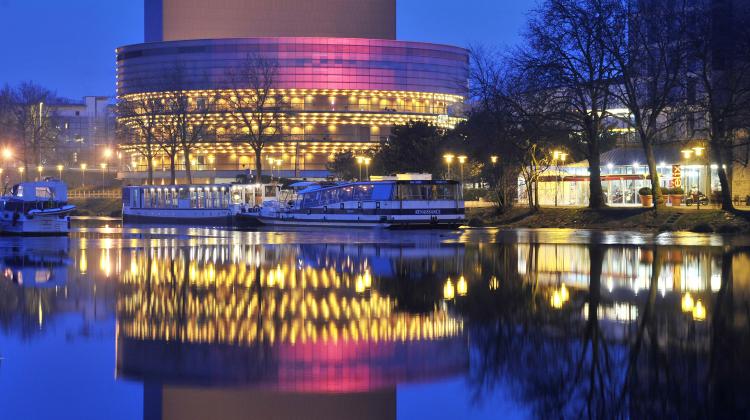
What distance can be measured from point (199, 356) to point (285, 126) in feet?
500

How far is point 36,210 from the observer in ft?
210

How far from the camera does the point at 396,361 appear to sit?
50.0 feet

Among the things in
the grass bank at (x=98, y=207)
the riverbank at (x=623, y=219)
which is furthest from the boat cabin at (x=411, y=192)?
the grass bank at (x=98, y=207)

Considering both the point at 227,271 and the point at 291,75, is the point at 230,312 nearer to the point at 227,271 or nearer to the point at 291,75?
the point at 227,271

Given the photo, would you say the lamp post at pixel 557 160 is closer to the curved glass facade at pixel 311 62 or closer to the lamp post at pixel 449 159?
the lamp post at pixel 449 159

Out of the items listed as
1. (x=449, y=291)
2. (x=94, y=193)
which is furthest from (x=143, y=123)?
(x=449, y=291)

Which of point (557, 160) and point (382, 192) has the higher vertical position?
point (557, 160)

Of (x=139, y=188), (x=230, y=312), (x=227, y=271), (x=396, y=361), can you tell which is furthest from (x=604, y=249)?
(x=139, y=188)

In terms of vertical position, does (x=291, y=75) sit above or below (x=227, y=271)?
above

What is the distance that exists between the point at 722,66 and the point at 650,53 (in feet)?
12.1

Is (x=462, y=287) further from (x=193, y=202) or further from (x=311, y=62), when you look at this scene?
(x=311, y=62)

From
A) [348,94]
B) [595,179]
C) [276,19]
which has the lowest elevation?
[595,179]

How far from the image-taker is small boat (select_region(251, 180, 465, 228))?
63.0 meters

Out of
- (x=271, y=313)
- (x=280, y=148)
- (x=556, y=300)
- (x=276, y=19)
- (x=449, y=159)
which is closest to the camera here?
(x=271, y=313)
